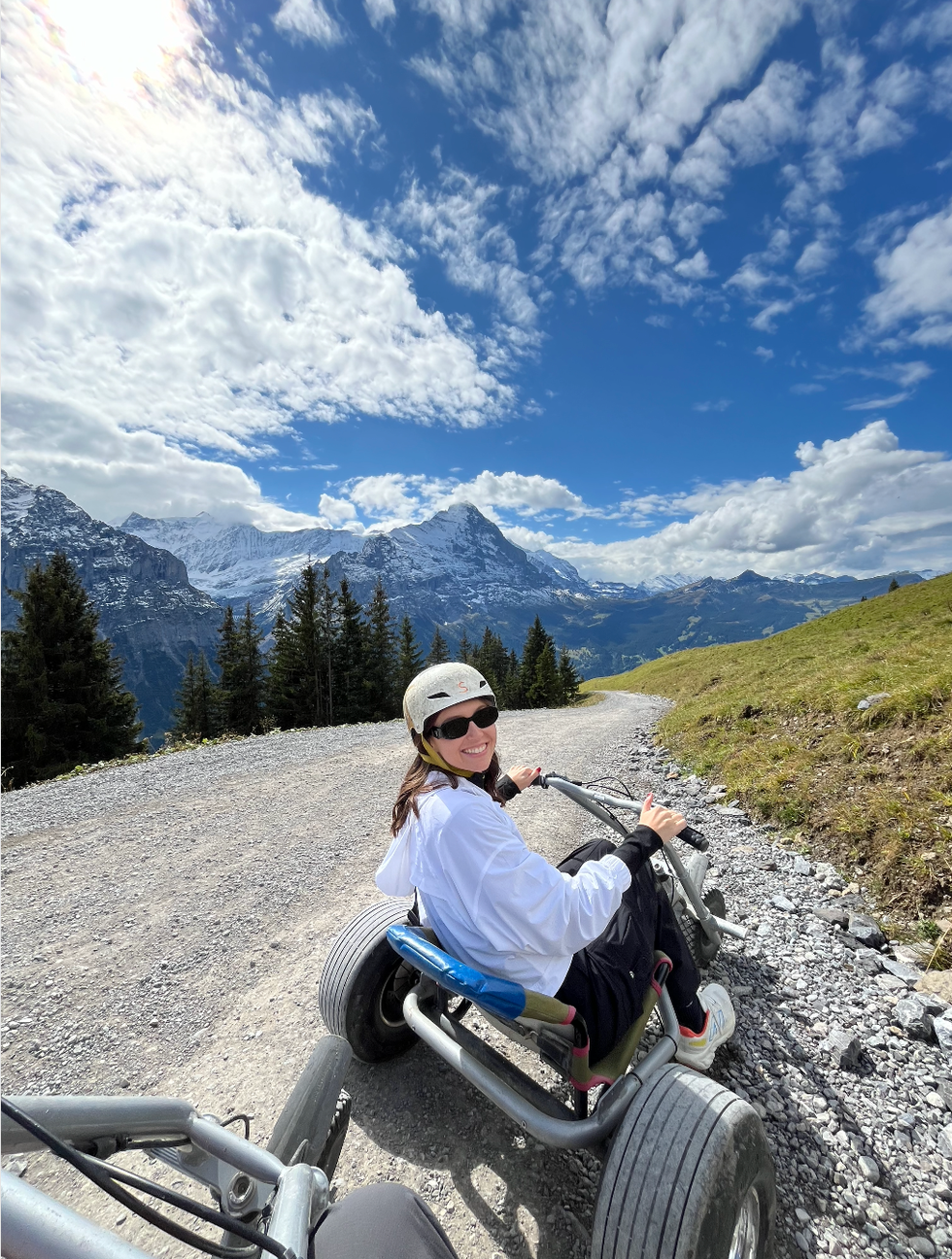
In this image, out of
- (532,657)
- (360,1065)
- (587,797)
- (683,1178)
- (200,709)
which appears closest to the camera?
(683,1178)

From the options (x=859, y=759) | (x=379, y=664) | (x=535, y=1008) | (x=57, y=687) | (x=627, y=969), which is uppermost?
(x=379, y=664)

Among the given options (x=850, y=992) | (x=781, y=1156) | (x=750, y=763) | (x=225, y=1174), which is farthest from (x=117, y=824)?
(x=750, y=763)

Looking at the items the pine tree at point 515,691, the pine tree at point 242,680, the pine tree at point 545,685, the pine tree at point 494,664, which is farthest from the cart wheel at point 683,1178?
the pine tree at point 494,664

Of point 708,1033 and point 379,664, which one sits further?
point 379,664

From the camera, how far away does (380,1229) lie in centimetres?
175

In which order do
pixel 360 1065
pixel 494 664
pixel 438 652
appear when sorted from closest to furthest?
pixel 360 1065 < pixel 438 652 < pixel 494 664

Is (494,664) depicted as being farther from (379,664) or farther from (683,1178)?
(683,1178)

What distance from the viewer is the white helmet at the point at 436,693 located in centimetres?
288

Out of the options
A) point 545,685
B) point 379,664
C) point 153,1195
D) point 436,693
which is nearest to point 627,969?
point 436,693

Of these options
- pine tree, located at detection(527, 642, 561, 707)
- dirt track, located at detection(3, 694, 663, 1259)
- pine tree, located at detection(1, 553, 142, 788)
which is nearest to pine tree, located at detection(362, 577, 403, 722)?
pine tree, located at detection(1, 553, 142, 788)

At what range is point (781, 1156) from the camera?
2896mm

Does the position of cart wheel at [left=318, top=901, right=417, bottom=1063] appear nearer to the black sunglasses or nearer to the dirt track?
the dirt track

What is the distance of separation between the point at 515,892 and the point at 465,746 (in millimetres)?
820

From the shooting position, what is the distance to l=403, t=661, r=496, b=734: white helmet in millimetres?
2885
